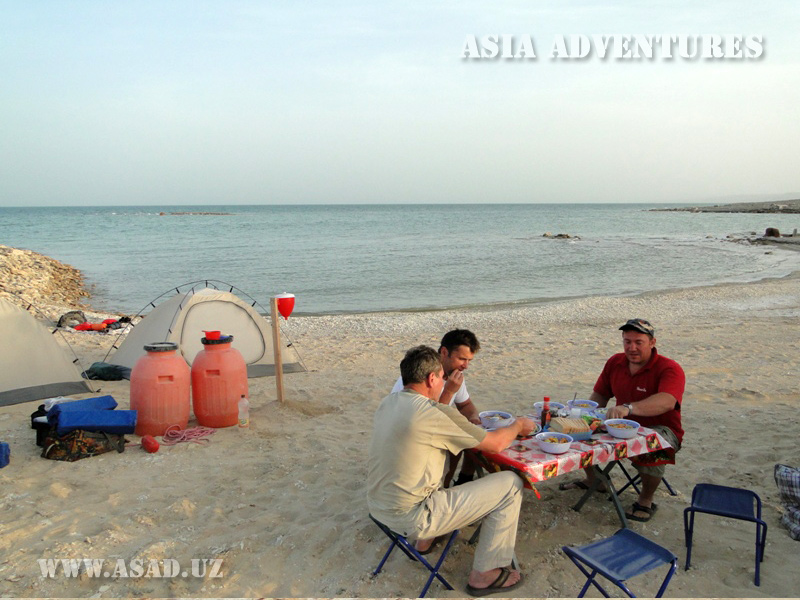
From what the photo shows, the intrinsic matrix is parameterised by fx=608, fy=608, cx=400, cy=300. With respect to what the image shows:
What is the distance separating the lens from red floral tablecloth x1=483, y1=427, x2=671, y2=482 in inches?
141

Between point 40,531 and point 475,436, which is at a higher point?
point 475,436

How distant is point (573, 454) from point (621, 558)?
2.14ft

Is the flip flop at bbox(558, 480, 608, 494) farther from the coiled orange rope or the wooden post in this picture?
the wooden post

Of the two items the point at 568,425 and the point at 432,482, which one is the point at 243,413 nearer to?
the point at 432,482

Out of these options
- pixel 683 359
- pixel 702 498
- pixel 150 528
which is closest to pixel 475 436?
pixel 702 498

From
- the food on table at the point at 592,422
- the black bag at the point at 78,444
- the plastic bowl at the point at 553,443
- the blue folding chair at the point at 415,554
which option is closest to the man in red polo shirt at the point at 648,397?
the food on table at the point at 592,422

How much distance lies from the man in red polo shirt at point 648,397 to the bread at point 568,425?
1.14 ft

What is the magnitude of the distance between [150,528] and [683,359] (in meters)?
7.85

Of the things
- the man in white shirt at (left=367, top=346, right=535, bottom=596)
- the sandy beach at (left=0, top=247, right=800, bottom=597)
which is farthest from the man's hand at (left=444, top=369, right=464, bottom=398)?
the sandy beach at (left=0, top=247, right=800, bottom=597)

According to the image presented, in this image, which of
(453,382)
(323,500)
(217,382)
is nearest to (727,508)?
(453,382)

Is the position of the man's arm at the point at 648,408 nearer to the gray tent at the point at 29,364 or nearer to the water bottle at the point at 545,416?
the water bottle at the point at 545,416

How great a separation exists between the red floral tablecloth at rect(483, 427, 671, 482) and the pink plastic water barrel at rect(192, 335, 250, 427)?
3269 millimetres

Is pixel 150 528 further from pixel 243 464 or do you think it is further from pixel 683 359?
pixel 683 359

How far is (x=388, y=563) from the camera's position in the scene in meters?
3.86
